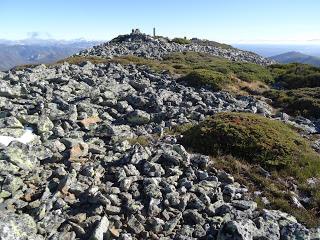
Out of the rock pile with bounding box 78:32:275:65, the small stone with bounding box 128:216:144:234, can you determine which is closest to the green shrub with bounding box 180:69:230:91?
the rock pile with bounding box 78:32:275:65

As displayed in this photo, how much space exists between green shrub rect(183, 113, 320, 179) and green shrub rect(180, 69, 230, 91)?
16155 millimetres

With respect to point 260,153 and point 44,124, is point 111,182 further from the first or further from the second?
point 260,153

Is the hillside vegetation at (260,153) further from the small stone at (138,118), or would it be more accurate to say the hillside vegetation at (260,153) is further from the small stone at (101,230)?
the small stone at (101,230)

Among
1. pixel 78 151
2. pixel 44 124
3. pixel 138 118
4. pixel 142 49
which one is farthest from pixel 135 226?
pixel 142 49

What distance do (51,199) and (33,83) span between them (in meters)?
15.3

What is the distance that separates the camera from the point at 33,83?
84.1 feet

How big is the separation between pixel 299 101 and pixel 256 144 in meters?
15.4

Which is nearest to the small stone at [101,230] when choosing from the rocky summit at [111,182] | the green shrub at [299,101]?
the rocky summit at [111,182]

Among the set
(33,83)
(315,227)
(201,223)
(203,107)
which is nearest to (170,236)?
(201,223)

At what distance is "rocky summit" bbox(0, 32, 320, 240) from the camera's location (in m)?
11.0

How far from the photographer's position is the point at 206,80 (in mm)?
35719

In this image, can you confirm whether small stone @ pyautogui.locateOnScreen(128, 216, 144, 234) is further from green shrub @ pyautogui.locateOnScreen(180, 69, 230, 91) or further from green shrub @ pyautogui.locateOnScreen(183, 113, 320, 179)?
green shrub @ pyautogui.locateOnScreen(180, 69, 230, 91)

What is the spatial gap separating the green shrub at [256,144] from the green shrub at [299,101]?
11.1 meters

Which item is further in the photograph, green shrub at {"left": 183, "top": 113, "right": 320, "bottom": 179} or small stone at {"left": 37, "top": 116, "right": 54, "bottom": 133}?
small stone at {"left": 37, "top": 116, "right": 54, "bottom": 133}
